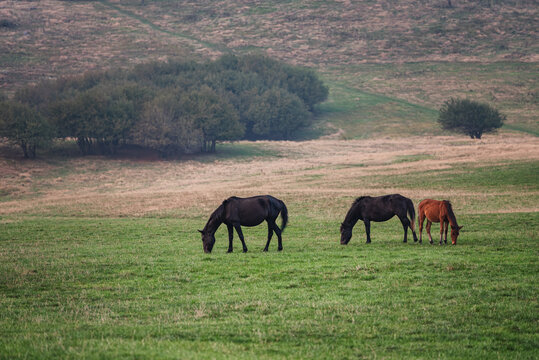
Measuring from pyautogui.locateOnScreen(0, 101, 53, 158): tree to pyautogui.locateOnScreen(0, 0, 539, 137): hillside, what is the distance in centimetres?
5218

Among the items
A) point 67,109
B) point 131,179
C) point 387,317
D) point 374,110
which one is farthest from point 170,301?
point 374,110

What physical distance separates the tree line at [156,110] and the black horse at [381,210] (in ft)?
217

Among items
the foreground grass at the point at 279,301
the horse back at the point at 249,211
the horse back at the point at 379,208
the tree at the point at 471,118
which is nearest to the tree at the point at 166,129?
the tree at the point at 471,118

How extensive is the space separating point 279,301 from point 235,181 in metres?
44.7

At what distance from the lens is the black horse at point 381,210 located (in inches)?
840

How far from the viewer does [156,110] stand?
88812mm

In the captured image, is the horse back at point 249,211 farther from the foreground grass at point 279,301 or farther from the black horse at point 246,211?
the foreground grass at point 279,301

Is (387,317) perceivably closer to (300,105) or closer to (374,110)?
(300,105)

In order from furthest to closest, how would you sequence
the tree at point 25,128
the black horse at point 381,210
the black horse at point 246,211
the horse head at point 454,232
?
the tree at point 25,128 < the black horse at point 381,210 < the black horse at point 246,211 < the horse head at point 454,232

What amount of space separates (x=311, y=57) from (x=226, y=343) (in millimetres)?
169435

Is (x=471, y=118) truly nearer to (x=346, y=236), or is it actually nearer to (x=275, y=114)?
(x=275, y=114)

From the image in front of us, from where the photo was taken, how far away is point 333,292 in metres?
13.5

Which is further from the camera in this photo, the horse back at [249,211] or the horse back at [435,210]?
the horse back at [249,211]

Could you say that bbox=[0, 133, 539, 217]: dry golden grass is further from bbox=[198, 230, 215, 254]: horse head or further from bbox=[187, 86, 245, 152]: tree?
bbox=[198, 230, 215, 254]: horse head
